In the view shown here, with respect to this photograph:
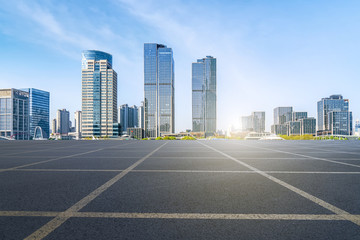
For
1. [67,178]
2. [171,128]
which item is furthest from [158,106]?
[67,178]

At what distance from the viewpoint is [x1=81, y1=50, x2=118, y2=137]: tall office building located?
6024 inches

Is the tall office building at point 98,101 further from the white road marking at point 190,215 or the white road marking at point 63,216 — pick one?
the white road marking at point 190,215

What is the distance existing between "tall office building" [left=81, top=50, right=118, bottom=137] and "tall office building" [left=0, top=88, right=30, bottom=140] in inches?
2753

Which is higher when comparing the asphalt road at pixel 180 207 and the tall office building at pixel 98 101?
the tall office building at pixel 98 101

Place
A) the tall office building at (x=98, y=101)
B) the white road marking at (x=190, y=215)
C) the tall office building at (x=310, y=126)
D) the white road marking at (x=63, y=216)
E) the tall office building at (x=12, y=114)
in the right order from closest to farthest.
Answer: the white road marking at (x=63, y=216) → the white road marking at (x=190, y=215) → the tall office building at (x=98, y=101) → the tall office building at (x=12, y=114) → the tall office building at (x=310, y=126)

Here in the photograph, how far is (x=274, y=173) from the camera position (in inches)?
209

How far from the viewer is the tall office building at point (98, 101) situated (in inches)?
6024

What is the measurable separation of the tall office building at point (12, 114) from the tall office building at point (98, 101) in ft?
229

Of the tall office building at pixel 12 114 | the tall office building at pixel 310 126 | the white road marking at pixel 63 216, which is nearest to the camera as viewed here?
the white road marking at pixel 63 216

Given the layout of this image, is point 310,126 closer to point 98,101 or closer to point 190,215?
point 98,101

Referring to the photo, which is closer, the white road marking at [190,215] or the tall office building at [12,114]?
the white road marking at [190,215]

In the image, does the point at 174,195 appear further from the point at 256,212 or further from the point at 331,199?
the point at 331,199

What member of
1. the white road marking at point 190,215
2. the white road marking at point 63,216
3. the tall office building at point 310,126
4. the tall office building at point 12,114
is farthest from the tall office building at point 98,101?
the tall office building at point 310,126

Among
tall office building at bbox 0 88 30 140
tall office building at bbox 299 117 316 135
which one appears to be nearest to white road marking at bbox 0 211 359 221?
tall office building at bbox 0 88 30 140
